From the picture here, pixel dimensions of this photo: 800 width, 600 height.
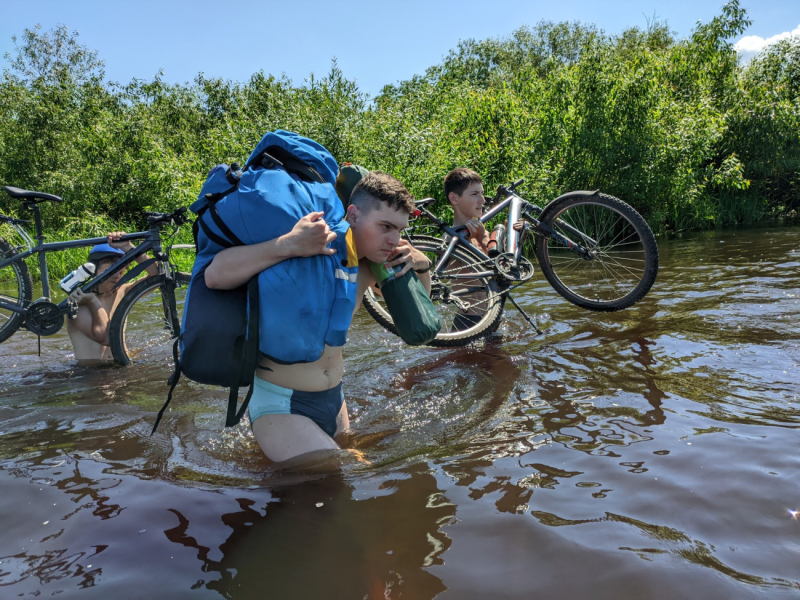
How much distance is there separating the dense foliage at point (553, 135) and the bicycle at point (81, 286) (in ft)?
22.8

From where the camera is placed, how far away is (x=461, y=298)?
5.53 m

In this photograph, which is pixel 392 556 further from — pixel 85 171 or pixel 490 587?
pixel 85 171

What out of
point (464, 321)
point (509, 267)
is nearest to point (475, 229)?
point (509, 267)

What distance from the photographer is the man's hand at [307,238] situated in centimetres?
244

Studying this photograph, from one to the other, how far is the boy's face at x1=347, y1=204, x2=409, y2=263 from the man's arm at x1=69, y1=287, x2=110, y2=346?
12.4ft

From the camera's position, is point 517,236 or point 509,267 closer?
point 509,267

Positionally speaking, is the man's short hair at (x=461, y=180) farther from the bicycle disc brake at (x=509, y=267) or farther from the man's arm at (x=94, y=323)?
the man's arm at (x=94, y=323)

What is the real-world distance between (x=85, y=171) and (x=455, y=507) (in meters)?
19.6

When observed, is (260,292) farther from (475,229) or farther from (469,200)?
(469,200)

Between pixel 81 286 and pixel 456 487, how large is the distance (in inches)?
176

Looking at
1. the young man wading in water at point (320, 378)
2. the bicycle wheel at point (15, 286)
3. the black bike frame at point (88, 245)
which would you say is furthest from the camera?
the bicycle wheel at point (15, 286)

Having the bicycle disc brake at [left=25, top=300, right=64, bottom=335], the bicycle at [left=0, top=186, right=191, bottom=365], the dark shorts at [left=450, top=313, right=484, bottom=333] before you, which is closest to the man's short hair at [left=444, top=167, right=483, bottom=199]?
the dark shorts at [left=450, top=313, right=484, bottom=333]

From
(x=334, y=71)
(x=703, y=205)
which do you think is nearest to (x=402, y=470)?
(x=334, y=71)

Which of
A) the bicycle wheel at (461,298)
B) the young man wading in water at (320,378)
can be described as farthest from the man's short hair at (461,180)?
the young man wading in water at (320,378)
